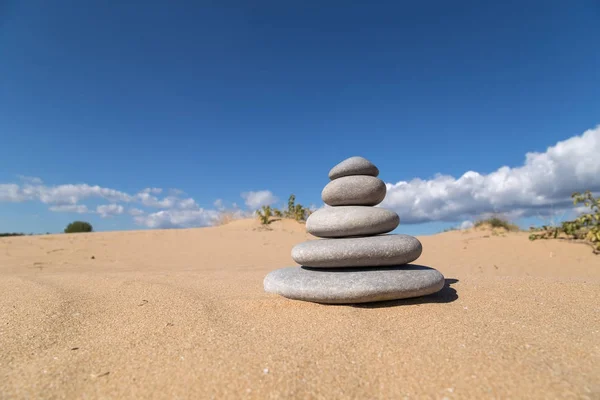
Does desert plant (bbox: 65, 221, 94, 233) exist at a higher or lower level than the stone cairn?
higher

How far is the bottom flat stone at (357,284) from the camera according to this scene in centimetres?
338

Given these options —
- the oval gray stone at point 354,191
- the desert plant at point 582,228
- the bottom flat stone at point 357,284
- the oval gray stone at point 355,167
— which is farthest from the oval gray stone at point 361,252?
the desert plant at point 582,228

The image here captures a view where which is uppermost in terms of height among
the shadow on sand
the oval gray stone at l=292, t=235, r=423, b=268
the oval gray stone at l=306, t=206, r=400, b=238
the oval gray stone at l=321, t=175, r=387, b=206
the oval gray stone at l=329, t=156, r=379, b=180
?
the oval gray stone at l=329, t=156, r=379, b=180

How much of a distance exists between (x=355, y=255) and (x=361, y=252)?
0.25 ft

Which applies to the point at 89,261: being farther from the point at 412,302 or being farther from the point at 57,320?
the point at 412,302

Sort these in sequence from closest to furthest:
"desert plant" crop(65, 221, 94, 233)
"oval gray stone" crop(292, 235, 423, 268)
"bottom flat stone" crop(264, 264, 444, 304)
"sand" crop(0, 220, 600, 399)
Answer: "sand" crop(0, 220, 600, 399), "bottom flat stone" crop(264, 264, 444, 304), "oval gray stone" crop(292, 235, 423, 268), "desert plant" crop(65, 221, 94, 233)

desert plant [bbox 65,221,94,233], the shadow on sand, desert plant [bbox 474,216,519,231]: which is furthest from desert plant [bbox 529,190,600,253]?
desert plant [bbox 65,221,94,233]

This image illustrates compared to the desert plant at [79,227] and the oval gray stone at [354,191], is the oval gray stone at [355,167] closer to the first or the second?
the oval gray stone at [354,191]

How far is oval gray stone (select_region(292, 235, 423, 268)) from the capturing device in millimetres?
3676

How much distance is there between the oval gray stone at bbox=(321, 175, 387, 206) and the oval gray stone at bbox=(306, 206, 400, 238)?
173mm

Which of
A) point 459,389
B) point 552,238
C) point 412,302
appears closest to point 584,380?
point 459,389

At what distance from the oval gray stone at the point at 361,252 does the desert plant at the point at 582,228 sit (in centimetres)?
687

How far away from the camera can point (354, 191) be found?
426 centimetres

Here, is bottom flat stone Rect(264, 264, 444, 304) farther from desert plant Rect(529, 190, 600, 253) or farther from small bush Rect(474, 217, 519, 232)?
small bush Rect(474, 217, 519, 232)
